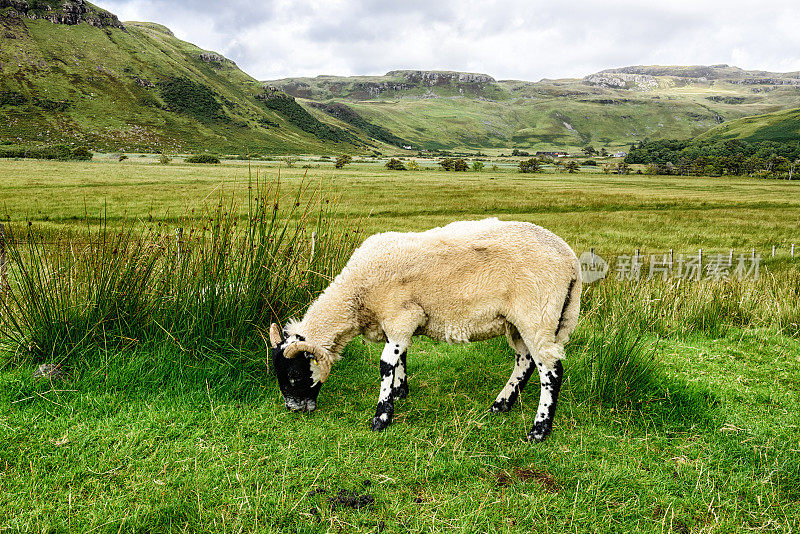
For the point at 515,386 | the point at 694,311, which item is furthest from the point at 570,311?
the point at 694,311

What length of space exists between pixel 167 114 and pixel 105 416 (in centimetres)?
22325

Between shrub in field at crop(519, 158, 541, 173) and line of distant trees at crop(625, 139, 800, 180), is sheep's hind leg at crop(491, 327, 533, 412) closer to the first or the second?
shrub in field at crop(519, 158, 541, 173)

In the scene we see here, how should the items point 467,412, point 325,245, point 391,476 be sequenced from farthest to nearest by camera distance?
point 325,245
point 467,412
point 391,476

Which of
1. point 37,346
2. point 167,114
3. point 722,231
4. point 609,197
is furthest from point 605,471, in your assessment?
point 167,114

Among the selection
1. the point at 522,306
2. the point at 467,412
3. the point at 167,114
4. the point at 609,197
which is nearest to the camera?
the point at 522,306

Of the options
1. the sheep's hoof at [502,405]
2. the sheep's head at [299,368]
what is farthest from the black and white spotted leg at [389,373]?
the sheep's hoof at [502,405]

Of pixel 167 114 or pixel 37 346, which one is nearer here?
pixel 37 346

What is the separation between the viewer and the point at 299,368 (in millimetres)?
4602

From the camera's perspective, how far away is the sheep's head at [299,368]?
455 cm

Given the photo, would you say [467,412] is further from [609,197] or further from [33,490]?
[609,197]

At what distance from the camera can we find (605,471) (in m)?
3.91

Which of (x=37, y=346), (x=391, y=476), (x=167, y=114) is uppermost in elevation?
(x=167, y=114)

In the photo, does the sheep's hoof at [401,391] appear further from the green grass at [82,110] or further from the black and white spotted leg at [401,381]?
the green grass at [82,110]

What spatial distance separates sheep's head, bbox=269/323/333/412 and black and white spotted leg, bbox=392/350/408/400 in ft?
2.64
